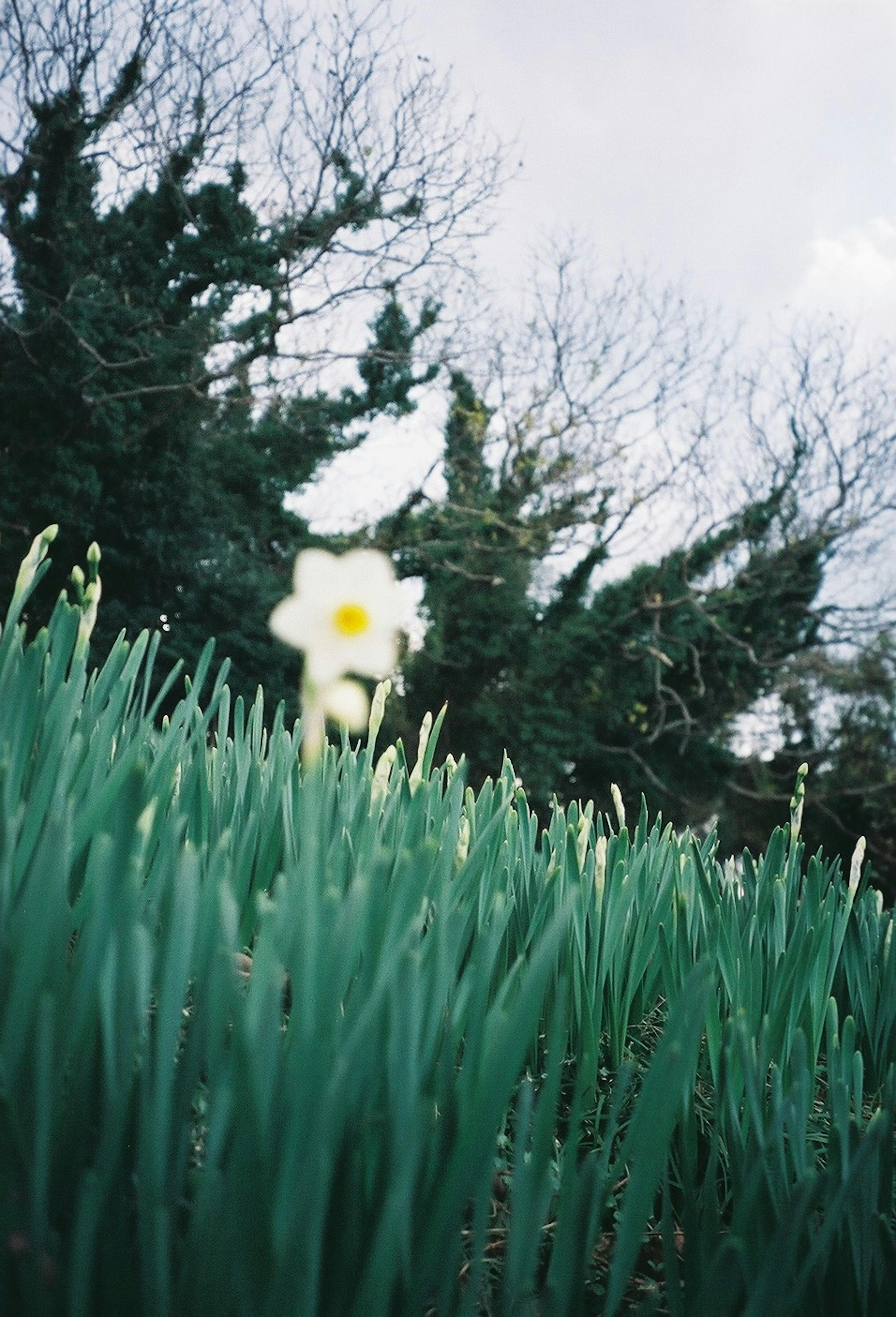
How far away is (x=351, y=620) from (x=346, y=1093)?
350mm

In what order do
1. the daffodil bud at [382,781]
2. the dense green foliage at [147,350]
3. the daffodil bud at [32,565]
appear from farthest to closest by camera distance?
the dense green foliage at [147,350] → the daffodil bud at [382,781] → the daffodil bud at [32,565]

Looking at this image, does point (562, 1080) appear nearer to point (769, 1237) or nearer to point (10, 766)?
point (769, 1237)

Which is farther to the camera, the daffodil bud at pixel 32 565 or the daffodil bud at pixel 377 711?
the daffodil bud at pixel 377 711

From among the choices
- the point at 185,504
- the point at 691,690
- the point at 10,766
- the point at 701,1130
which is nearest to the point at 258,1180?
the point at 10,766

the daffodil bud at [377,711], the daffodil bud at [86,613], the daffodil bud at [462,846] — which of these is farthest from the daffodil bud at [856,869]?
the daffodil bud at [86,613]

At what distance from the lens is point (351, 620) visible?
0.75m

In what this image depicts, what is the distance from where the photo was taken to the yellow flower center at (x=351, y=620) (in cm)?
74

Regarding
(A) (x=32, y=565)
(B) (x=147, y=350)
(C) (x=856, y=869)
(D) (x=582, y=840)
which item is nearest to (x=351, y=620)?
(A) (x=32, y=565)

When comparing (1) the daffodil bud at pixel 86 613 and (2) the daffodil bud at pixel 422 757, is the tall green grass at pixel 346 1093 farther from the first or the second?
(2) the daffodil bud at pixel 422 757

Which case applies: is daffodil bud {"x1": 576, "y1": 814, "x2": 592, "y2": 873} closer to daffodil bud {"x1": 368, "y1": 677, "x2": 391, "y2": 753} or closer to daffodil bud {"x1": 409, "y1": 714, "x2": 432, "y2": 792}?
daffodil bud {"x1": 409, "y1": 714, "x2": 432, "y2": 792}

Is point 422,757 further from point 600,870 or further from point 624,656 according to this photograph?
point 624,656

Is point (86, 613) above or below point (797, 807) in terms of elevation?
below

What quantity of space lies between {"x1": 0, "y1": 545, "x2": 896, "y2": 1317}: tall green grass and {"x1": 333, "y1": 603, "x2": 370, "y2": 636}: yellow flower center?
0.17 meters

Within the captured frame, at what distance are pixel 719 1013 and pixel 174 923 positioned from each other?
2.62 ft
